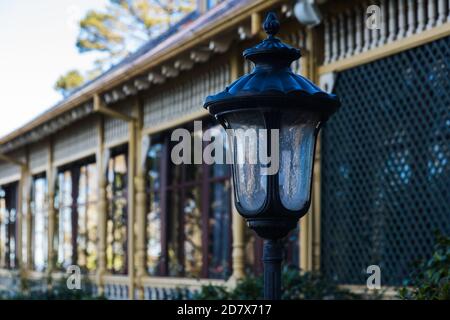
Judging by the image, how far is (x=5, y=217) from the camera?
73.8 feet

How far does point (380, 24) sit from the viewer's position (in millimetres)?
8312

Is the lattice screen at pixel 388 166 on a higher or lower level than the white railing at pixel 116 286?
higher

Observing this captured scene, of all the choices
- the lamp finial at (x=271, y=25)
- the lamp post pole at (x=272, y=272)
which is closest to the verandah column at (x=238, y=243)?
the lamp finial at (x=271, y=25)

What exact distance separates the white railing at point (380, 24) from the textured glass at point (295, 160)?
11.1 ft

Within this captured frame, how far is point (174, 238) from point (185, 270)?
61 centimetres

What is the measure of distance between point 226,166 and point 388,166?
361cm

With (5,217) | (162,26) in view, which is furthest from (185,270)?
(162,26)

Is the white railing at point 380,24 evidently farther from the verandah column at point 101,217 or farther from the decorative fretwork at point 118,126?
the verandah column at point 101,217

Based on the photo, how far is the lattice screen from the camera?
7766 mm

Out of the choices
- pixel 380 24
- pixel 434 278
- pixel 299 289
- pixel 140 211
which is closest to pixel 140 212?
pixel 140 211

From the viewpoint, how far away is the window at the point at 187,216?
11.7 m

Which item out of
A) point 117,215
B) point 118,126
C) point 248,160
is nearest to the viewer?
point 248,160

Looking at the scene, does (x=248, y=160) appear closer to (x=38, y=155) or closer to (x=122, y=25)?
(x=38, y=155)

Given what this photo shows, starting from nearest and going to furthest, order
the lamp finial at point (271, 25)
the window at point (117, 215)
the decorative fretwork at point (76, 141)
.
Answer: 1. the lamp finial at point (271, 25)
2. the window at point (117, 215)
3. the decorative fretwork at point (76, 141)
